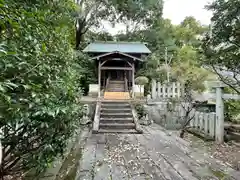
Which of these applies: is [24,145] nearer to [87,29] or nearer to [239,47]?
[239,47]

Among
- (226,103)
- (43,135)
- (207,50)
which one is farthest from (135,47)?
(43,135)

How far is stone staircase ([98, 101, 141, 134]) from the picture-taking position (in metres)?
6.66

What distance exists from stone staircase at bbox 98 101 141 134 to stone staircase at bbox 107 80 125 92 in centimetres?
449

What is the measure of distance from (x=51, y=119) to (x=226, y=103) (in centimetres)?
646

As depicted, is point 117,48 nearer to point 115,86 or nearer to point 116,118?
point 115,86

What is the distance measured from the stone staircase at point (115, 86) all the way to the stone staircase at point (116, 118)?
449cm

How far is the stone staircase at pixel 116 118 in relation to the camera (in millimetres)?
6660

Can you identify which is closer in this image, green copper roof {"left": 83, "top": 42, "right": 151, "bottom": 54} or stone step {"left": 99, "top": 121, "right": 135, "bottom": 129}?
stone step {"left": 99, "top": 121, "right": 135, "bottom": 129}

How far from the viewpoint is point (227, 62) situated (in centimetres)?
445

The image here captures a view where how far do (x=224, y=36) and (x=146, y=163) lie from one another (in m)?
3.01

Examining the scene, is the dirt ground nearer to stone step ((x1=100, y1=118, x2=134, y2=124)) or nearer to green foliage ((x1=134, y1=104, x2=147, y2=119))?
stone step ((x1=100, y1=118, x2=134, y2=124))

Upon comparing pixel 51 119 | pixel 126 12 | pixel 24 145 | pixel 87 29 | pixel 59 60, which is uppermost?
pixel 126 12

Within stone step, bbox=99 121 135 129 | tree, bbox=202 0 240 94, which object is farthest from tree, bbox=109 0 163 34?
tree, bbox=202 0 240 94

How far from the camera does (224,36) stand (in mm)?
4336
